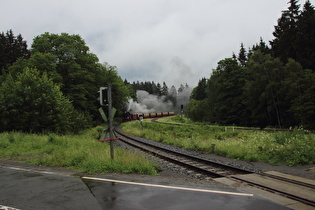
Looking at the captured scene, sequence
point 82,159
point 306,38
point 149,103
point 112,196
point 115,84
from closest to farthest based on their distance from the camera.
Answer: point 112,196 → point 82,159 → point 306,38 → point 115,84 → point 149,103

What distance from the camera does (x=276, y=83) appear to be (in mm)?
36500

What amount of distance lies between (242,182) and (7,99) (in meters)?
21.7

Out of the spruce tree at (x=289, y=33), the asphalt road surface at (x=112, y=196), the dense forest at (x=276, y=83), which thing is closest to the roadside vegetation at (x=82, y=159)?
the asphalt road surface at (x=112, y=196)

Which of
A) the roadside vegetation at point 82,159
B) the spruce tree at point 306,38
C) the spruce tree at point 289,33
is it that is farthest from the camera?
the spruce tree at point 289,33

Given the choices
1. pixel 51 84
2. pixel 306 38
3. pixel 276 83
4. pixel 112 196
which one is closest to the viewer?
pixel 112 196

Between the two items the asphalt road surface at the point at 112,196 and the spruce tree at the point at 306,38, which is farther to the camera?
the spruce tree at the point at 306,38

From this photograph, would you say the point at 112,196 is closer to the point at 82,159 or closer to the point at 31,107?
the point at 82,159

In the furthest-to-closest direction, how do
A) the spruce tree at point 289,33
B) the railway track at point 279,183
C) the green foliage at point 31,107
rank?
the spruce tree at point 289,33
the green foliage at point 31,107
the railway track at point 279,183

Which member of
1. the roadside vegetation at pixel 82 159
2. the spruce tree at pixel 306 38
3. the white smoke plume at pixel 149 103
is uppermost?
the spruce tree at pixel 306 38

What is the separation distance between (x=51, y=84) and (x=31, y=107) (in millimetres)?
2947

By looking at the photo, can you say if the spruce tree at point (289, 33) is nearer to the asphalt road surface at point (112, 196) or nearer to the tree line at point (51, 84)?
the tree line at point (51, 84)

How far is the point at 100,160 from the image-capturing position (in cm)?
930

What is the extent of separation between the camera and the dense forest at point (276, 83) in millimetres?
32812

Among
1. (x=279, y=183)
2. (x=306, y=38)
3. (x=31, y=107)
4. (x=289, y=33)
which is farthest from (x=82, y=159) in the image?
(x=289, y=33)
